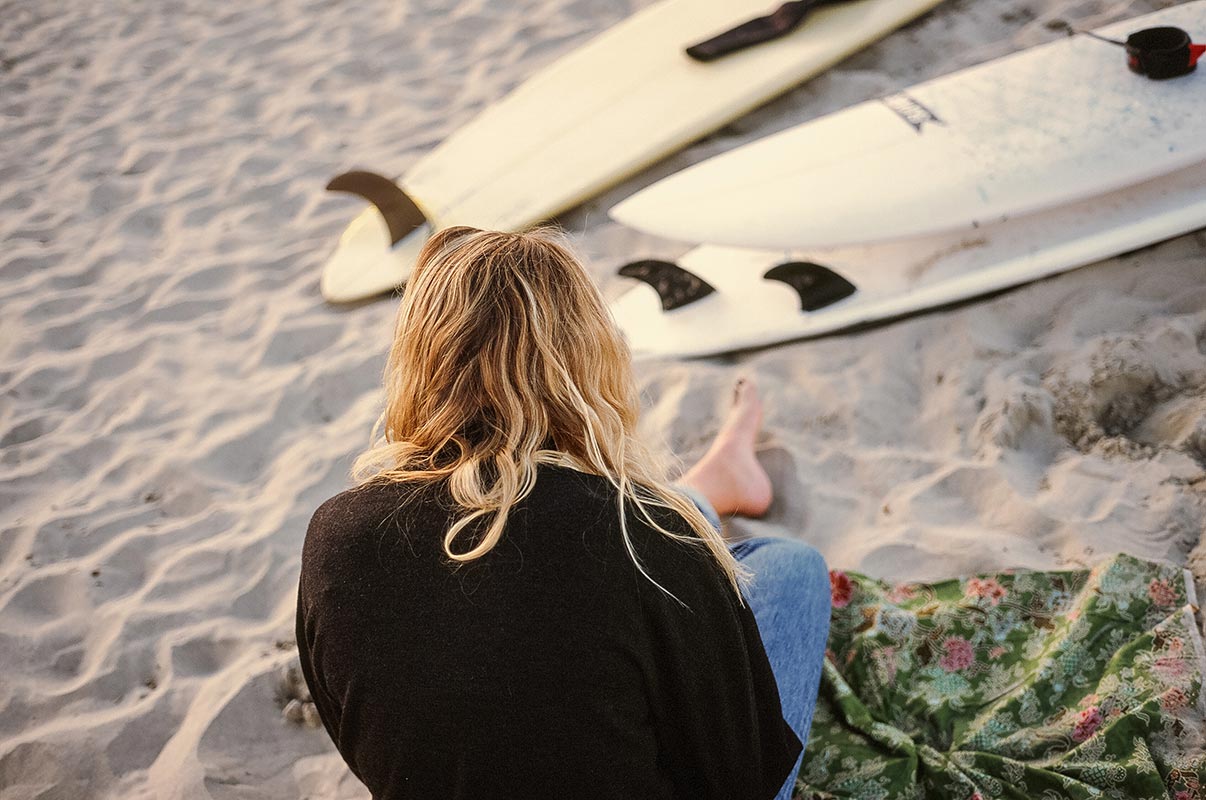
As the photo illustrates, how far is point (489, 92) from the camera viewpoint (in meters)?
3.98

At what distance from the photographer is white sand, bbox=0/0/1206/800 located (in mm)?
2043

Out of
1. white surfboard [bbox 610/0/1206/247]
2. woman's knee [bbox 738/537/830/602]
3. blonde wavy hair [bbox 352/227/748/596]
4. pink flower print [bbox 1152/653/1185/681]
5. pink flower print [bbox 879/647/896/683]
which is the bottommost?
pink flower print [bbox 1152/653/1185/681]

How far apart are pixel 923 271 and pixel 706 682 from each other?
180 cm

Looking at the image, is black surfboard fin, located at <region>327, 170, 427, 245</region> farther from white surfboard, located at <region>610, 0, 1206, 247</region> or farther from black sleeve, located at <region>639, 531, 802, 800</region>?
black sleeve, located at <region>639, 531, 802, 800</region>

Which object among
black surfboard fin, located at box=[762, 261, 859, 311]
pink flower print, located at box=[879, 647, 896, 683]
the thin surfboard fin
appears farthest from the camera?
the thin surfboard fin

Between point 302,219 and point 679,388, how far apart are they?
5.69ft

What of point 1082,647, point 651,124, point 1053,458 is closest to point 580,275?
point 1082,647

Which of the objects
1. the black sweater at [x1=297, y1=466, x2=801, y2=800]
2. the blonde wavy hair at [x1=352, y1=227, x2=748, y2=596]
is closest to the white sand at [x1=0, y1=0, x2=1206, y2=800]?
the black sweater at [x1=297, y1=466, x2=801, y2=800]

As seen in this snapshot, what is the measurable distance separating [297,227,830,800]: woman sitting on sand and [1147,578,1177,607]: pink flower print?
0.91 metres

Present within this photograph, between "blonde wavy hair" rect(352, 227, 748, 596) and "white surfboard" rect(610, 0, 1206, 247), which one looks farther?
"white surfboard" rect(610, 0, 1206, 247)

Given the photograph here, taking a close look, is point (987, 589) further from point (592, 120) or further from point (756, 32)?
point (756, 32)

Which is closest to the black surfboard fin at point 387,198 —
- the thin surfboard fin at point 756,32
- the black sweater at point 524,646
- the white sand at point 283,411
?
the white sand at point 283,411

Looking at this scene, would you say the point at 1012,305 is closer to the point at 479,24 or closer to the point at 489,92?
the point at 489,92

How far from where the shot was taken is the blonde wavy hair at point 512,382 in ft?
4.08
